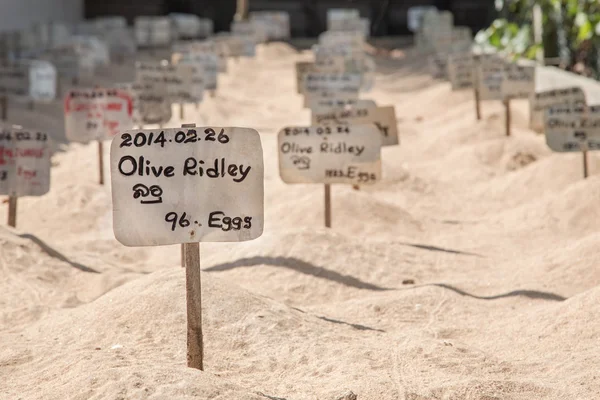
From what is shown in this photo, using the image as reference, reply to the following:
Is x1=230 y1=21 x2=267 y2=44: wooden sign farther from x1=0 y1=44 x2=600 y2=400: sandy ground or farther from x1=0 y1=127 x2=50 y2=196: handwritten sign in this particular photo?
x1=0 y1=127 x2=50 y2=196: handwritten sign

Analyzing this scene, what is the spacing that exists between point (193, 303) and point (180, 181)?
Result: 0.51 meters

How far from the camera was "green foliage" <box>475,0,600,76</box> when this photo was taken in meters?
17.3

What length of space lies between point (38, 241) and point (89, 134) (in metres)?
2.99

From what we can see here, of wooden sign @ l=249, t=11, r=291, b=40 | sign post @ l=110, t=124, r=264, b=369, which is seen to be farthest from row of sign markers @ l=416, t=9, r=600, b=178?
wooden sign @ l=249, t=11, r=291, b=40

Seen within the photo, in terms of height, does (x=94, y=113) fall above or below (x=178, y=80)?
below

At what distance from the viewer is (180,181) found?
4621 millimetres

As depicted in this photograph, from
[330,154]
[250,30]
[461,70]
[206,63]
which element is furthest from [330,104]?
[250,30]

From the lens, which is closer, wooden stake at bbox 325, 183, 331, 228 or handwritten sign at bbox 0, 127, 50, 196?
handwritten sign at bbox 0, 127, 50, 196

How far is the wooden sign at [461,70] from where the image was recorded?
50.9 feet

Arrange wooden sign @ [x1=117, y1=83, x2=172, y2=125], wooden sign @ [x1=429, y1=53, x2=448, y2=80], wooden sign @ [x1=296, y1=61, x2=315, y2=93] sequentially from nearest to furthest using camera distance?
wooden sign @ [x1=117, y1=83, x2=172, y2=125]
wooden sign @ [x1=296, y1=61, x2=315, y2=93]
wooden sign @ [x1=429, y1=53, x2=448, y2=80]

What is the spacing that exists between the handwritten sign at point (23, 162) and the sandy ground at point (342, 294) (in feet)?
1.10

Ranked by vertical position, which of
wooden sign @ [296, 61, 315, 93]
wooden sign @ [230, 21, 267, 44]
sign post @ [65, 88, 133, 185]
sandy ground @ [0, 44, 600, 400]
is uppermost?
wooden sign @ [230, 21, 267, 44]

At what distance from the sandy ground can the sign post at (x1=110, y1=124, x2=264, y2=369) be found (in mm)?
553

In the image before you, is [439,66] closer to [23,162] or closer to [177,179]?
[23,162]
